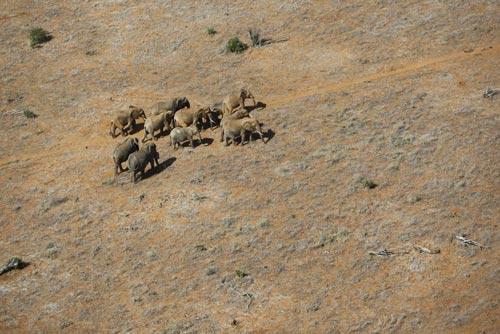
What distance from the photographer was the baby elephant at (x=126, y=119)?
2628 cm

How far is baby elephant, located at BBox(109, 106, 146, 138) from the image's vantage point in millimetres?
26281

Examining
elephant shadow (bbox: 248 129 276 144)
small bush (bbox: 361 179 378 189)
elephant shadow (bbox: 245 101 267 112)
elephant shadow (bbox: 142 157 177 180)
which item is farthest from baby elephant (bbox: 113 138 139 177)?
small bush (bbox: 361 179 378 189)

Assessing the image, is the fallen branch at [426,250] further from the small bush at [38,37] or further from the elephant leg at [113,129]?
the small bush at [38,37]

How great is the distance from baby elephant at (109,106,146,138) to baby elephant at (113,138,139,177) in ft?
9.32

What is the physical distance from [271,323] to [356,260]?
123 inches

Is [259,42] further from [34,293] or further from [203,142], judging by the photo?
[34,293]

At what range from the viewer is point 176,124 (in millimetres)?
25656

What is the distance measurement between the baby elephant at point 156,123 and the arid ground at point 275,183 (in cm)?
51

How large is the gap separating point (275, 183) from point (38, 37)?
1857cm

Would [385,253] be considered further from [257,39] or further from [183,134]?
[257,39]

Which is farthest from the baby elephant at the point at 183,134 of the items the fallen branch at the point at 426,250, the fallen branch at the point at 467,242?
the fallen branch at the point at 467,242

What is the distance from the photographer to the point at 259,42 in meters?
31.8

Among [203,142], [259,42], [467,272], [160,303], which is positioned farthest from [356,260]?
[259,42]

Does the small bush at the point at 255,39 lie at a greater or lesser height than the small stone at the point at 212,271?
greater
